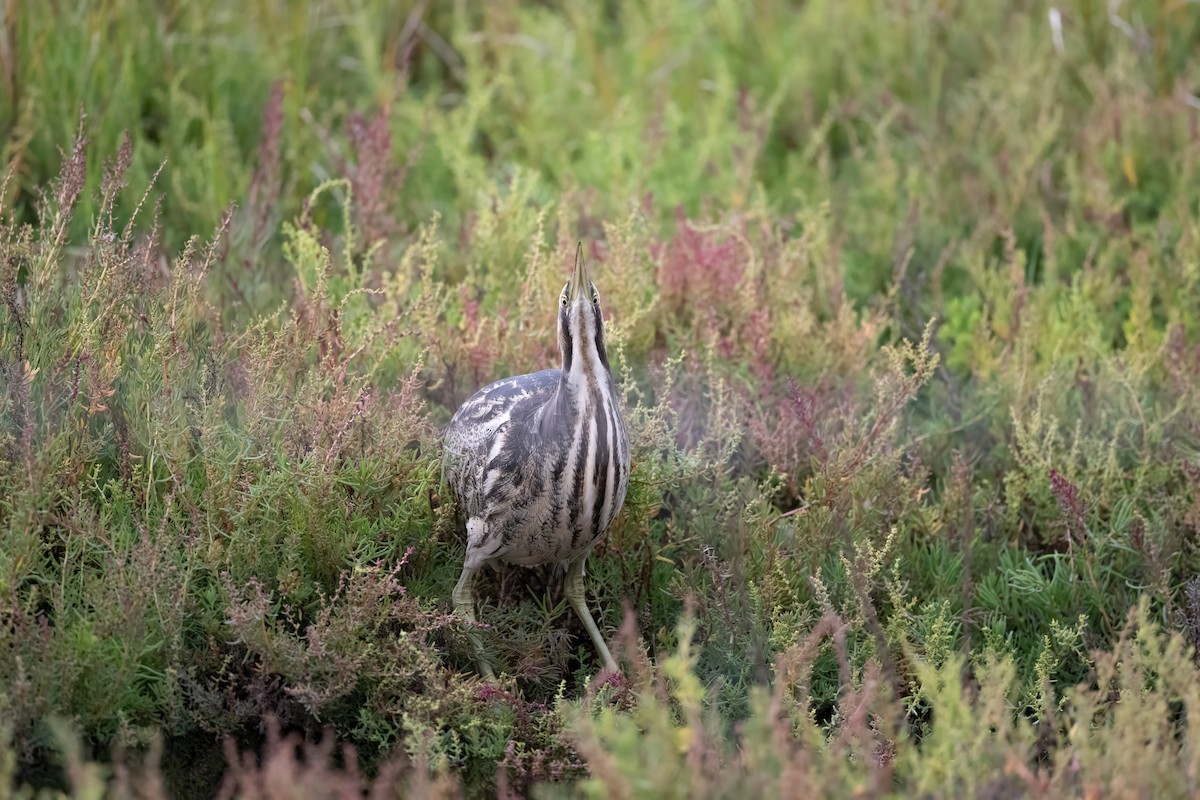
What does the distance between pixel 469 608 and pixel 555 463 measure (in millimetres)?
492

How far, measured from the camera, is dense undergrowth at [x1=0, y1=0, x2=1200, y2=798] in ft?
11.8

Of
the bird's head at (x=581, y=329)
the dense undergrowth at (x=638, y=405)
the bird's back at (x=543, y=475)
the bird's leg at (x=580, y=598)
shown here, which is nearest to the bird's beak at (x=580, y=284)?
the bird's head at (x=581, y=329)

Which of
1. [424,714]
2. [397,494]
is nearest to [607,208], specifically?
[397,494]

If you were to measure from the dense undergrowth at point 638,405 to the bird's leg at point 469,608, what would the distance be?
0.06 m

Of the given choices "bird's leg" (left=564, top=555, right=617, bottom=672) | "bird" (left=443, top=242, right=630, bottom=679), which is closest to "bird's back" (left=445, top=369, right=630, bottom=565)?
"bird" (left=443, top=242, right=630, bottom=679)

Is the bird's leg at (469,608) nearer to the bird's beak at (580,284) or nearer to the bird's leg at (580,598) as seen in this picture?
the bird's leg at (580,598)

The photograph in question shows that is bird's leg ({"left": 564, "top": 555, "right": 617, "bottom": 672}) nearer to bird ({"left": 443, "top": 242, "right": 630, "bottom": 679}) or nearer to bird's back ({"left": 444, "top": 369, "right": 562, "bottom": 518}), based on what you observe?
bird ({"left": 443, "top": 242, "right": 630, "bottom": 679})

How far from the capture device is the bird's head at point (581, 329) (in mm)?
3900

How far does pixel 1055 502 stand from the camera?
4648mm

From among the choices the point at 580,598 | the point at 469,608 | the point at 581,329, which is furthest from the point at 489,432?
the point at 580,598

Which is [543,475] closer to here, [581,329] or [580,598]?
[581,329]

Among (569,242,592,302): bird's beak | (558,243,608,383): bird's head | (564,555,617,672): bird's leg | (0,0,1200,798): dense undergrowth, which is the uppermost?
(569,242,592,302): bird's beak

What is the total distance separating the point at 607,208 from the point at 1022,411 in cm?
200

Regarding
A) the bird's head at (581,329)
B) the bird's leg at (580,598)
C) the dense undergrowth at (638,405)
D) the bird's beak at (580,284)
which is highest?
the bird's beak at (580,284)
